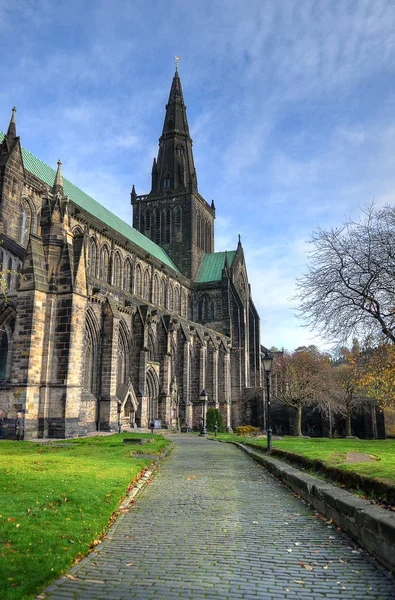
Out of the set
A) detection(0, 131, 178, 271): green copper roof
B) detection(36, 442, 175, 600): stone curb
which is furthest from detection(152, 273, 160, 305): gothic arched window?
detection(36, 442, 175, 600): stone curb

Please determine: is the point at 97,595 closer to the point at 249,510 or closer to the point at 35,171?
the point at 249,510

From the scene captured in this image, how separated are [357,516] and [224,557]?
1876 millimetres

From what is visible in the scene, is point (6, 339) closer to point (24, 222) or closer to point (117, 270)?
point (24, 222)

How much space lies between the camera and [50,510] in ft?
23.1

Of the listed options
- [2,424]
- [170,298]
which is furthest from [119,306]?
[170,298]

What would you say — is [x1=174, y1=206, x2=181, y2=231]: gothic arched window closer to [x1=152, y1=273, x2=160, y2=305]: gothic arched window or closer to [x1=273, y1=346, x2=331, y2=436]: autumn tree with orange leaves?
[x1=152, y1=273, x2=160, y2=305]: gothic arched window

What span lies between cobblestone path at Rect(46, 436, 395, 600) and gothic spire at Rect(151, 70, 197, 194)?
189ft

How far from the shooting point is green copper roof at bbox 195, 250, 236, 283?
204 feet

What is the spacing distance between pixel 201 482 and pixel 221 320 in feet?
155

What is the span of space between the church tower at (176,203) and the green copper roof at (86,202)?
2.44 metres

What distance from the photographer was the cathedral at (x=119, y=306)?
2223 centimetres

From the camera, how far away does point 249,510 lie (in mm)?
8219

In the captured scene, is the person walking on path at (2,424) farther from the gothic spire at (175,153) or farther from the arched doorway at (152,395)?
the gothic spire at (175,153)

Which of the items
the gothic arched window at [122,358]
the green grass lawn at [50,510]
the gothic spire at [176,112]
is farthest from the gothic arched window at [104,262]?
the gothic spire at [176,112]
